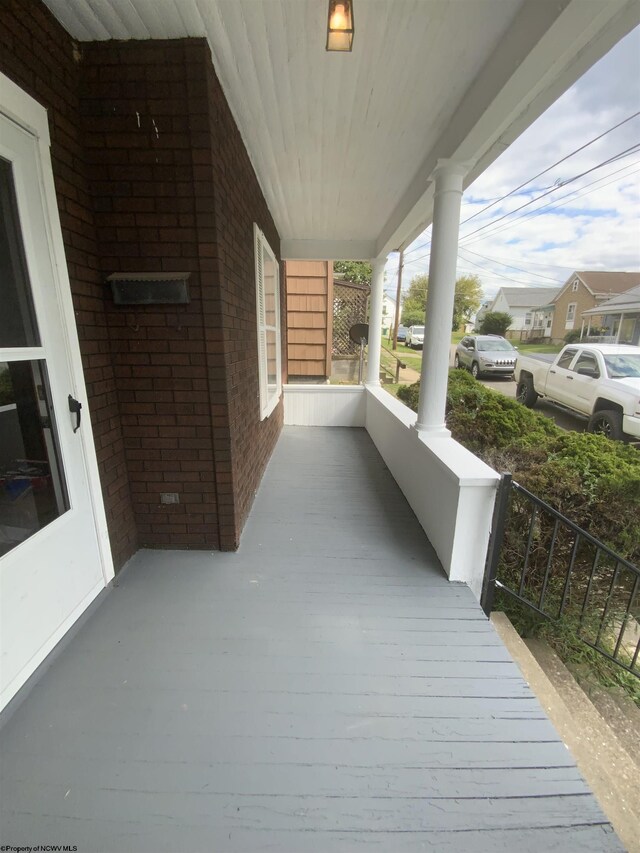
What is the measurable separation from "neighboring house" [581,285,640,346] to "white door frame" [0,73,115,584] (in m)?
8.62

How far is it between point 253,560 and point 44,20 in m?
2.74

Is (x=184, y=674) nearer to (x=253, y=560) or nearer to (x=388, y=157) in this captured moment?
(x=253, y=560)

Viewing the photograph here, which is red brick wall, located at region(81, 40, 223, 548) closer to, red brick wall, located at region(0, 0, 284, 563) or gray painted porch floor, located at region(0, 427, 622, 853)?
red brick wall, located at region(0, 0, 284, 563)

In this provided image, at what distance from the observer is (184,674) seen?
1.48 metres

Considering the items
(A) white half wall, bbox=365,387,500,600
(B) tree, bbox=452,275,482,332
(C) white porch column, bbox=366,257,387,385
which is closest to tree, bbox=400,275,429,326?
(B) tree, bbox=452,275,482,332

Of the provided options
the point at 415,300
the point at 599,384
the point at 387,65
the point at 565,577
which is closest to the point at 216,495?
the point at 387,65

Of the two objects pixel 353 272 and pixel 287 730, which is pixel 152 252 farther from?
pixel 353 272

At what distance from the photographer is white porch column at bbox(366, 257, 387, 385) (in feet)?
17.3

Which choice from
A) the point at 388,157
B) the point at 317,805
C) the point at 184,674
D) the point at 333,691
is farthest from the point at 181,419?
the point at 388,157

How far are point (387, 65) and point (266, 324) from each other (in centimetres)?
228

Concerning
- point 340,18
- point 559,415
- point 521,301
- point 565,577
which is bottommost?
point 565,577

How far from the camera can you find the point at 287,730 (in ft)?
4.21

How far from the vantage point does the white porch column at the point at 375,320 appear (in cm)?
527

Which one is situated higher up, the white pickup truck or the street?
the white pickup truck
